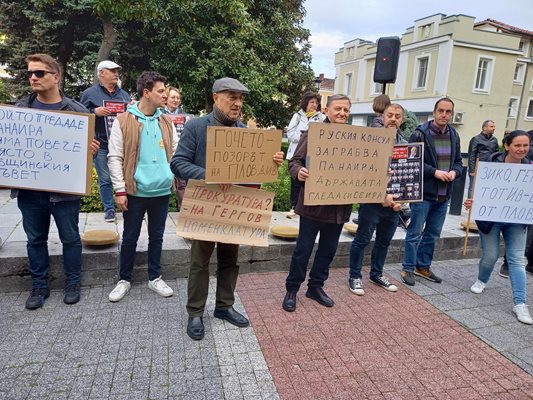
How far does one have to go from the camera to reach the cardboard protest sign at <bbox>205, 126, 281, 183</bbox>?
116 inches

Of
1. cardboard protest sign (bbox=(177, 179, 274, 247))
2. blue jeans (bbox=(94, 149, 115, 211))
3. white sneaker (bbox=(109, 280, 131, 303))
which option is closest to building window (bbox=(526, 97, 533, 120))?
blue jeans (bbox=(94, 149, 115, 211))

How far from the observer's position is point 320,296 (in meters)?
4.08

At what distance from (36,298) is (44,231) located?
2.14ft

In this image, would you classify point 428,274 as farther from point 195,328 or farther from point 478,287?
point 195,328

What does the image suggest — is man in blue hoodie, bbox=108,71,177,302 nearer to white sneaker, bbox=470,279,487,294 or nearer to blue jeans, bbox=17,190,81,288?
blue jeans, bbox=17,190,81,288

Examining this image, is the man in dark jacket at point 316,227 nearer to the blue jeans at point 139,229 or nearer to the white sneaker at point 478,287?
the blue jeans at point 139,229

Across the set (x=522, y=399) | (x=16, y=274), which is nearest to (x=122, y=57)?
(x=16, y=274)

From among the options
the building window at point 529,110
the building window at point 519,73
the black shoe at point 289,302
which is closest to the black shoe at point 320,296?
the black shoe at point 289,302

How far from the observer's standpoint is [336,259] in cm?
518

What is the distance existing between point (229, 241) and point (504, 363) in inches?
97.9

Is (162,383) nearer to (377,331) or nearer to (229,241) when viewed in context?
(229,241)

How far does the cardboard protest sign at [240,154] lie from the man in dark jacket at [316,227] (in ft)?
1.49

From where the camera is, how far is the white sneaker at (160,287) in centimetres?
404

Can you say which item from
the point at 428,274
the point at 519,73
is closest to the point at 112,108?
the point at 428,274
